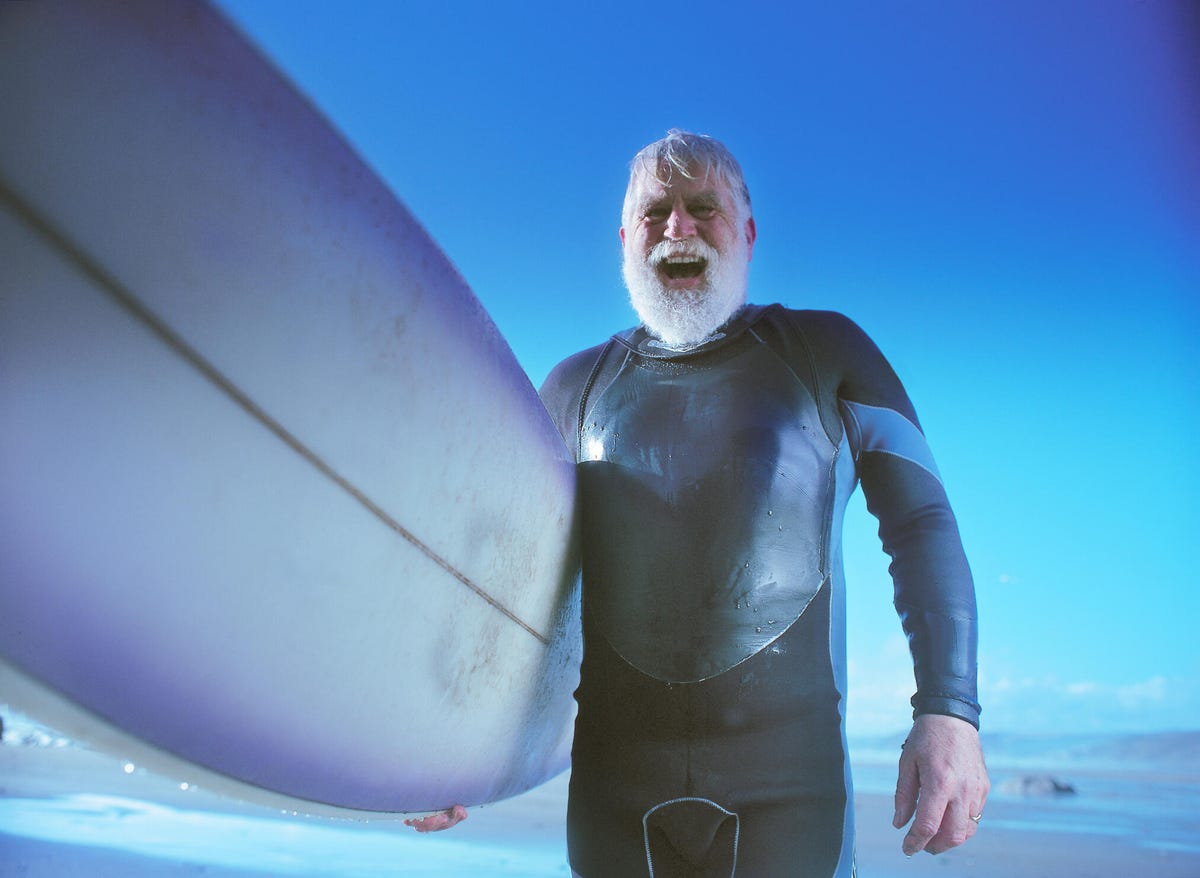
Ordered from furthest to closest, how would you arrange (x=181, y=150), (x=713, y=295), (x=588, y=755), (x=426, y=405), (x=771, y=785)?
1. (x=713, y=295)
2. (x=588, y=755)
3. (x=771, y=785)
4. (x=426, y=405)
5. (x=181, y=150)

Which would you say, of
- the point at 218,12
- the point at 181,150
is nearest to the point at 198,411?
the point at 181,150

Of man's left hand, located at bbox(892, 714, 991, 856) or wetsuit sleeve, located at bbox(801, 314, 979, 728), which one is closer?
man's left hand, located at bbox(892, 714, 991, 856)

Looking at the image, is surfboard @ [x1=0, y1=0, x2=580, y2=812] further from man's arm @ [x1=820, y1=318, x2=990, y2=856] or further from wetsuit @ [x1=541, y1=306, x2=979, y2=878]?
man's arm @ [x1=820, y1=318, x2=990, y2=856]

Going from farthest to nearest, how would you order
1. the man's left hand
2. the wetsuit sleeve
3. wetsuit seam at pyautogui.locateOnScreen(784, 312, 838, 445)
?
wetsuit seam at pyautogui.locateOnScreen(784, 312, 838, 445), the wetsuit sleeve, the man's left hand

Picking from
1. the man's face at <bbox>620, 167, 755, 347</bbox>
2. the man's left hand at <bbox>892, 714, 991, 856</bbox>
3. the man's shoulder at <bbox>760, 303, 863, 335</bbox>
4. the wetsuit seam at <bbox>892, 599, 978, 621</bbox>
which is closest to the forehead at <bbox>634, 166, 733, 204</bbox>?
the man's face at <bbox>620, 167, 755, 347</bbox>

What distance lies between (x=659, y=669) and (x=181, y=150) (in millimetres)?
812

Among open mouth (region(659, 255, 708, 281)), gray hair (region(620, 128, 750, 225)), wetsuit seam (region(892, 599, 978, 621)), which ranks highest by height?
gray hair (region(620, 128, 750, 225))

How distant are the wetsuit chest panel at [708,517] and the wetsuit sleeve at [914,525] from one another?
80mm

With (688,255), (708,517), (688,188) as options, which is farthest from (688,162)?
(708,517)

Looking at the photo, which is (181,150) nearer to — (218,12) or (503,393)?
(218,12)

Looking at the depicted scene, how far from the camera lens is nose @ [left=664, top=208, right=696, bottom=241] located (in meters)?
1.36

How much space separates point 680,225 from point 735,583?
561 millimetres

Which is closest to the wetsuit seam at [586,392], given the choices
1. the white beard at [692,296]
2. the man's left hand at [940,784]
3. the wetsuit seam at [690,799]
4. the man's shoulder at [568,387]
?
the man's shoulder at [568,387]

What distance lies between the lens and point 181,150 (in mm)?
743
